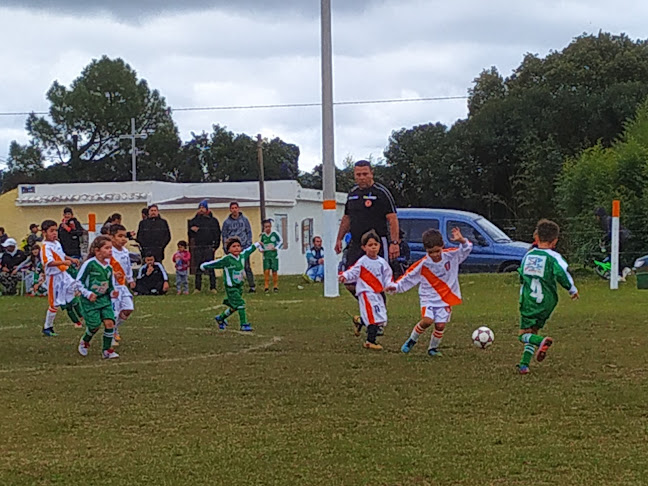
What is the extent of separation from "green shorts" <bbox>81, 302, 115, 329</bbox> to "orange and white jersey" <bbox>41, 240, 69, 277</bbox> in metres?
2.57

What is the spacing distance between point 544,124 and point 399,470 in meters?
42.4

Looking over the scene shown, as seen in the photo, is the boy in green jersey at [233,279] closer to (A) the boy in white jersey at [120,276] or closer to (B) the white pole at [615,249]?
(A) the boy in white jersey at [120,276]

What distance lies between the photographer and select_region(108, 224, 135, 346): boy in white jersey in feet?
38.3

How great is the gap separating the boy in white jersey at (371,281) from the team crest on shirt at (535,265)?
6.91ft

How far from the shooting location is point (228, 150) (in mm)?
72812

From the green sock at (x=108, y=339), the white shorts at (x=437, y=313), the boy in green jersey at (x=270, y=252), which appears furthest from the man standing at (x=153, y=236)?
the white shorts at (x=437, y=313)

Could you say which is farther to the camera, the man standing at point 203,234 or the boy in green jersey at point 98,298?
the man standing at point 203,234

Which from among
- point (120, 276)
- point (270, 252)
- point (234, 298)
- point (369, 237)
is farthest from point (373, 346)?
point (270, 252)

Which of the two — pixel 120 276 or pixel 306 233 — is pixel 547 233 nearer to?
pixel 120 276

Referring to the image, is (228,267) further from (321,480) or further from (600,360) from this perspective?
(321,480)

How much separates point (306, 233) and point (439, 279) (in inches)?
1185

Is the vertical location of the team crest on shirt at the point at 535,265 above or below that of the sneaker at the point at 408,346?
above

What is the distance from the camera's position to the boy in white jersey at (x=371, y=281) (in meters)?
10.6

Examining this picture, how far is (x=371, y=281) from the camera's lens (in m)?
10.8
